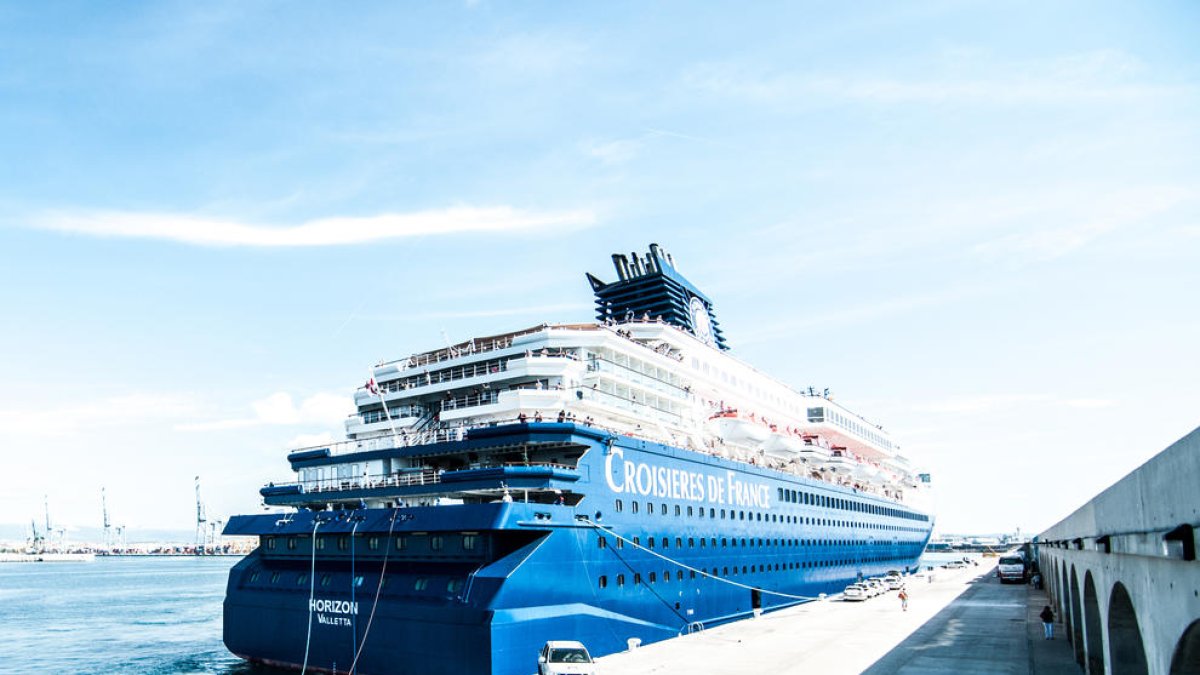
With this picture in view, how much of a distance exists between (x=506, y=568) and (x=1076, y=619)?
58.8 ft

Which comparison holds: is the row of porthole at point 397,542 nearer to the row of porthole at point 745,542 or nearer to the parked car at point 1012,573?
the row of porthole at point 745,542

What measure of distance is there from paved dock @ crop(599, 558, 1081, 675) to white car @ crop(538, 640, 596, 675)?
7.33 ft

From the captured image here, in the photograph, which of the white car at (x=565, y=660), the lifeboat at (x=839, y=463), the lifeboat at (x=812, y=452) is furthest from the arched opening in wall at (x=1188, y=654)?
the lifeboat at (x=839, y=463)

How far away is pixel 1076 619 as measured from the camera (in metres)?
26.2

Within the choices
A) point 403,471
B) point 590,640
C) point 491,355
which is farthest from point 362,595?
point 491,355

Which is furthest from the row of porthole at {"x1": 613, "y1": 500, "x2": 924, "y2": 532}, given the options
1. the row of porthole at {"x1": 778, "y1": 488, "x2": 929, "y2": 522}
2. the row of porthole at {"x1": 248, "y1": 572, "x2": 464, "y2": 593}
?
the row of porthole at {"x1": 248, "y1": 572, "x2": 464, "y2": 593}

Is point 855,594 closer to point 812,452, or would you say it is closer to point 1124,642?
point 812,452

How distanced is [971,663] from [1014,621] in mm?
12869

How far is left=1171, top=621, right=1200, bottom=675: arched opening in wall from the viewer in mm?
9237

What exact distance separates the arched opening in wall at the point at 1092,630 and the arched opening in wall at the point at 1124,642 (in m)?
4.33

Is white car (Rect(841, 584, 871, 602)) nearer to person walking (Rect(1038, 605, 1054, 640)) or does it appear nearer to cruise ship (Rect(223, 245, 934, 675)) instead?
cruise ship (Rect(223, 245, 934, 675))

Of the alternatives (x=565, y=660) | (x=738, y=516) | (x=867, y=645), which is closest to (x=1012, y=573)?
(x=738, y=516)

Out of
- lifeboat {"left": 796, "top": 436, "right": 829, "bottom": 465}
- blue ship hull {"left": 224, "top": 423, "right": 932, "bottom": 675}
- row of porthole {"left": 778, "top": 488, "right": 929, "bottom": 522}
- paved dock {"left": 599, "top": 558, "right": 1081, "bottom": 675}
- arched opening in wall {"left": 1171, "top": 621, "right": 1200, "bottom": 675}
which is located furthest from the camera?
lifeboat {"left": 796, "top": 436, "right": 829, "bottom": 465}

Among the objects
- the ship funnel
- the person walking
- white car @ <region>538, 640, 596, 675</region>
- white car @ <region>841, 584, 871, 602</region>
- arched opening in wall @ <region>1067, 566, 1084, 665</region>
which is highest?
the ship funnel
